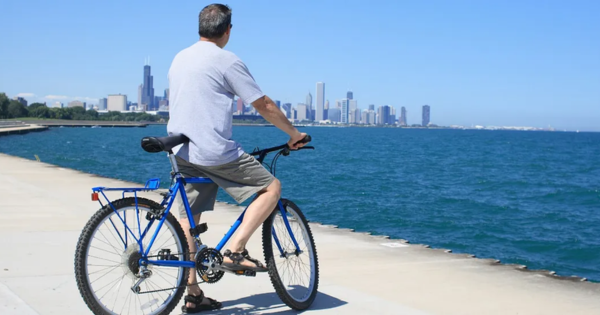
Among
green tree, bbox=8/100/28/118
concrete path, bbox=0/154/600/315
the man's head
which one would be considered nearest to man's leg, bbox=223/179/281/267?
concrete path, bbox=0/154/600/315

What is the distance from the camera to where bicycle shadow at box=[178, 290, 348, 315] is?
4.50 m

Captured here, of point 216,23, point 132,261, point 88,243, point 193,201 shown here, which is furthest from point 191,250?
point 216,23

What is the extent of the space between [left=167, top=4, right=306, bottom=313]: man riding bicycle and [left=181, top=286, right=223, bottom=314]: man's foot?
11 cm

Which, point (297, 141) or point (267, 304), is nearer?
point (297, 141)

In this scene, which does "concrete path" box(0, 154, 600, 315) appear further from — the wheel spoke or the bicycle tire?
the bicycle tire

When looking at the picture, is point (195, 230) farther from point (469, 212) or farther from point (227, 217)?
point (469, 212)

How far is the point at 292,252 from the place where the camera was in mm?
4641

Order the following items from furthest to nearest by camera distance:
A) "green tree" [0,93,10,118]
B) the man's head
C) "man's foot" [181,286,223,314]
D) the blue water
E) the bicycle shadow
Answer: "green tree" [0,93,10,118] < the blue water < the bicycle shadow < "man's foot" [181,286,223,314] < the man's head

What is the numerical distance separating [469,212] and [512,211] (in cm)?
201

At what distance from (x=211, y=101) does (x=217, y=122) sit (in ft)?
0.42

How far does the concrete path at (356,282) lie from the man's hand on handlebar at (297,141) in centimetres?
107

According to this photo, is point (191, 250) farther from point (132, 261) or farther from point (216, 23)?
point (216, 23)

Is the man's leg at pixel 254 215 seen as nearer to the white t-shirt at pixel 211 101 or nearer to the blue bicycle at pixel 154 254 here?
the blue bicycle at pixel 154 254

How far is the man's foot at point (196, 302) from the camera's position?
435 cm
